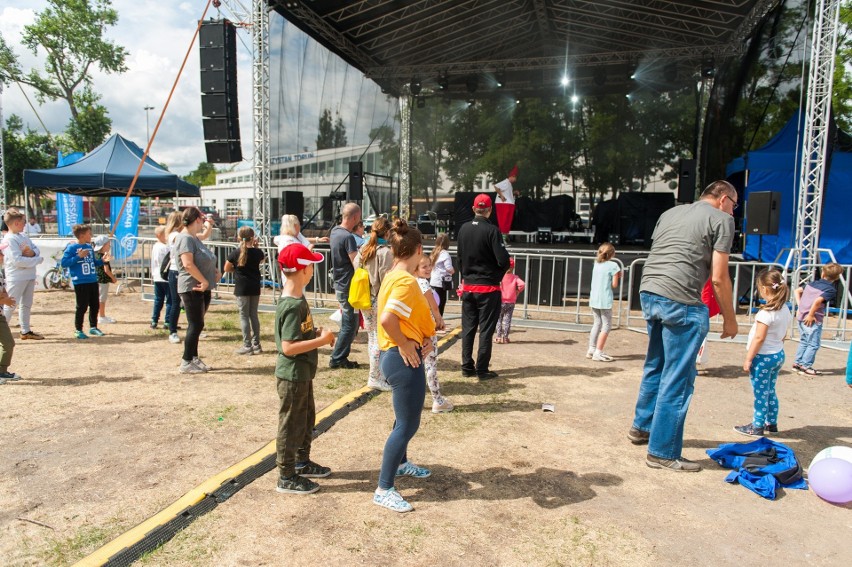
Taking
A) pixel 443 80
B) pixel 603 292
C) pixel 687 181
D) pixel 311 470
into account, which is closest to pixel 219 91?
pixel 603 292

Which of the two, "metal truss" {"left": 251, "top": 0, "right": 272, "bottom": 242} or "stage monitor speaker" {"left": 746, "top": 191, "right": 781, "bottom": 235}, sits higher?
"metal truss" {"left": 251, "top": 0, "right": 272, "bottom": 242}

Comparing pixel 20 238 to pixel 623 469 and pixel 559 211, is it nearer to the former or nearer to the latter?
pixel 623 469

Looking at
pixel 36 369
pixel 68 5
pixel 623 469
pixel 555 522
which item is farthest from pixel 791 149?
pixel 68 5

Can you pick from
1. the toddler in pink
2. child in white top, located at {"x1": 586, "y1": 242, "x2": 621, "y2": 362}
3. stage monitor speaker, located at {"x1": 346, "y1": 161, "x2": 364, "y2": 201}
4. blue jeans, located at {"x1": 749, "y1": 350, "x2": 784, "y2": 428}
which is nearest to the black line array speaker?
stage monitor speaker, located at {"x1": 346, "y1": 161, "x2": 364, "y2": 201}

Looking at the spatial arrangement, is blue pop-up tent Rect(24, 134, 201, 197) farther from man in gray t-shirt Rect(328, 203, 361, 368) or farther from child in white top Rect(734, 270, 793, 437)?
child in white top Rect(734, 270, 793, 437)

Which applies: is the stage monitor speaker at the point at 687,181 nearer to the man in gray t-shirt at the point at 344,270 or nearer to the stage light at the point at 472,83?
the stage light at the point at 472,83

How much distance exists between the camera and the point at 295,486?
3398 millimetres

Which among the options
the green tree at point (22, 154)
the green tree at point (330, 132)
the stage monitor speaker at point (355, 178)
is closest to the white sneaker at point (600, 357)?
the stage monitor speaker at point (355, 178)

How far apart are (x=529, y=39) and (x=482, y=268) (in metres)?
18.6

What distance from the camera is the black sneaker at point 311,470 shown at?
11.8ft

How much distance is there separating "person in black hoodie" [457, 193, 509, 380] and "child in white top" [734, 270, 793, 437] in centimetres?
223

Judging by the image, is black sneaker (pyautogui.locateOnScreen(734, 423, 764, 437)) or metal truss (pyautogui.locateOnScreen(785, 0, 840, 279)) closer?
black sneaker (pyautogui.locateOnScreen(734, 423, 764, 437))

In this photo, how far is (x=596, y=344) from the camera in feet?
24.3

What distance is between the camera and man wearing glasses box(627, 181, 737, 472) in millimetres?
3724
